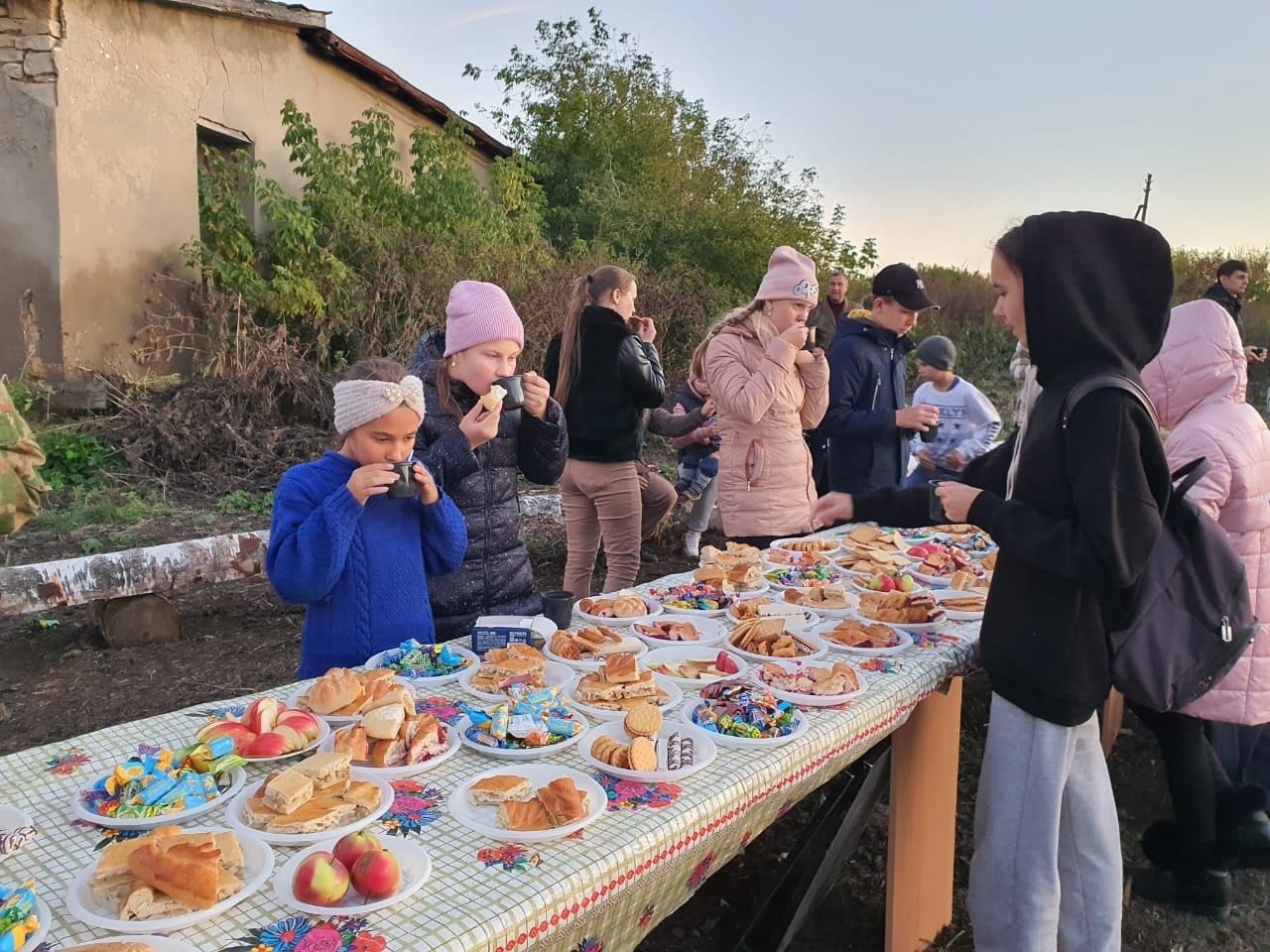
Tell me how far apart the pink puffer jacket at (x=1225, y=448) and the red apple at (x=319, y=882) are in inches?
103

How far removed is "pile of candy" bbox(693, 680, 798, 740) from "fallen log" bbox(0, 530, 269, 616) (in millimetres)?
3714

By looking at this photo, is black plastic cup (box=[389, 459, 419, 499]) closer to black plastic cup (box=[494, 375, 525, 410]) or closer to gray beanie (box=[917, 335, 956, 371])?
black plastic cup (box=[494, 375, 525, 410])

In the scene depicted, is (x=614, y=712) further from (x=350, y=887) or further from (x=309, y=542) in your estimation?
(x=309, y=542)

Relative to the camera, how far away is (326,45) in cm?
944

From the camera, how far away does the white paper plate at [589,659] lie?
6.77ft

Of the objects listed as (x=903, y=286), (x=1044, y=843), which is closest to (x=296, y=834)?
(x=1044, y=843)

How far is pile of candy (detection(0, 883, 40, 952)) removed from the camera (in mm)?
1044

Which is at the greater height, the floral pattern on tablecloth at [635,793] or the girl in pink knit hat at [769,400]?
the girl in pink knit hat at [769,400]

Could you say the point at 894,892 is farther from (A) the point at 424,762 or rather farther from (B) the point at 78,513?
(B) the point at 78,513

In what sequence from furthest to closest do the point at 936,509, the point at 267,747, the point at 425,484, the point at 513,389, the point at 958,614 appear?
1. the point at 958,614
2. the point at 513,389
3. the point at 936,509
4. the point at 425,484
5. the point at 267,747

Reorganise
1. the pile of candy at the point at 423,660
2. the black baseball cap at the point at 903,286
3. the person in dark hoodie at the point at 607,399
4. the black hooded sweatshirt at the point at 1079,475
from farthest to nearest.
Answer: the person in dark hoodie at the point at 607,399
the black baseball cap at the point at 903,286
the pile of candy at the point at 423,660
the black hooded sweatshirt at the point at 1079,475

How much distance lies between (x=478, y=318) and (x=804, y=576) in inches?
53.8

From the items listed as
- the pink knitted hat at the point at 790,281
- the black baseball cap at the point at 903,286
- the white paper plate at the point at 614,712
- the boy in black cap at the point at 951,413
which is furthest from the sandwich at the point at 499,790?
the boy in black cap at the point at 951,413

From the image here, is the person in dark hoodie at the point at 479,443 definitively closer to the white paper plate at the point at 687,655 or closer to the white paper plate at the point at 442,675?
the white paper plate at the point at 442,675
